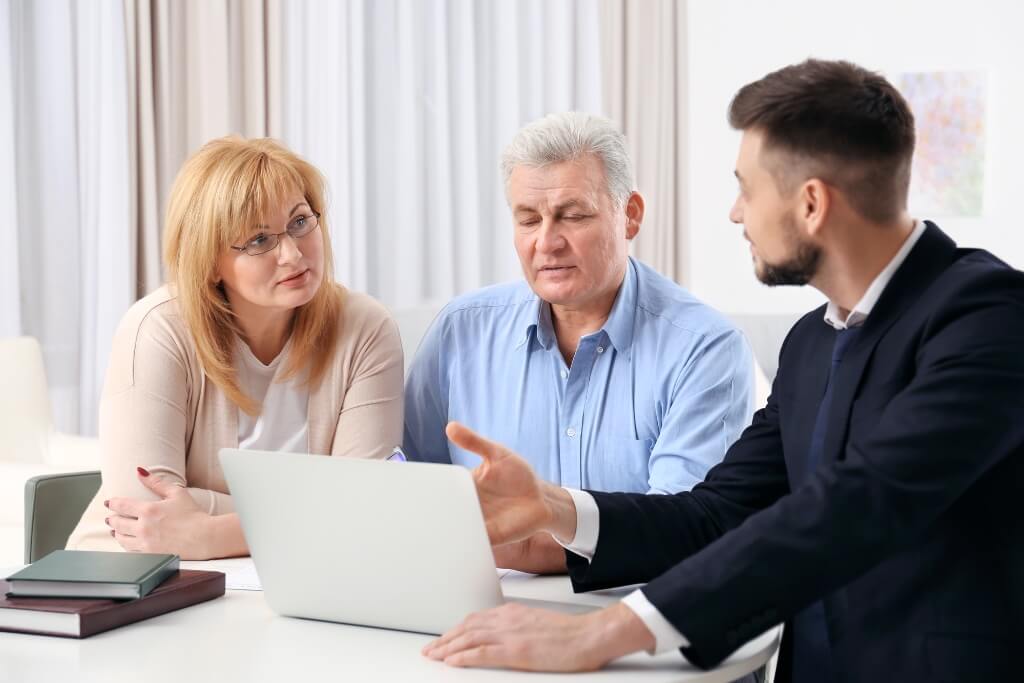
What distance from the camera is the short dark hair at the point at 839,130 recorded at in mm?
1422

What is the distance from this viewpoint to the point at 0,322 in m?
3.95

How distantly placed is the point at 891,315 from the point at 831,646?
41 cm

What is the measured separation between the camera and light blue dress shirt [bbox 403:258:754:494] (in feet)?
6.98

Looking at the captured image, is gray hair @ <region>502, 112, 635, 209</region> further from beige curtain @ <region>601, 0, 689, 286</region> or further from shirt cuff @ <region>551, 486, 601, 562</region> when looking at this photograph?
beige curtain @ <region>601, 0, 689, 286</region>

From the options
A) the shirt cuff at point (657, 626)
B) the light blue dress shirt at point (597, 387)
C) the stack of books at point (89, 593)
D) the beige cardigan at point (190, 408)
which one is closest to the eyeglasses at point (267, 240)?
the beige cardigan at point (190, 408)

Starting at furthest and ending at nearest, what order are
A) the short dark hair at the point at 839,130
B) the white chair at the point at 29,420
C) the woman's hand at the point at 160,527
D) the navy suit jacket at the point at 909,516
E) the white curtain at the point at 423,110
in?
the white curtain at the point at 423,110, the white chair at the point at 29,420, the woman's hand at the point at 160,527, the short dark hair at the point at 839,130, the navy suit jacket at the point at 909,516

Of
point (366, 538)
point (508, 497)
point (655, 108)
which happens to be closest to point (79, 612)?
point (366, 538)

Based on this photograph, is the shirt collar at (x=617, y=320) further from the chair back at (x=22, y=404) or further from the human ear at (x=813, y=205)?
the chair back at (x=22, y=404)

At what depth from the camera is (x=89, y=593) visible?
4.87ft

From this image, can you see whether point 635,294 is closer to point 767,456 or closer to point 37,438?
point 767,456

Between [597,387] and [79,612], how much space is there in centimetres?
109

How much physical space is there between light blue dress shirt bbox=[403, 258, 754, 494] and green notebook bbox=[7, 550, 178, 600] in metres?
0.88

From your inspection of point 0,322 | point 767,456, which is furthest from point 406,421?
point 0,322

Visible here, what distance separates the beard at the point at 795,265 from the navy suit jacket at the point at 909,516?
0.10m
